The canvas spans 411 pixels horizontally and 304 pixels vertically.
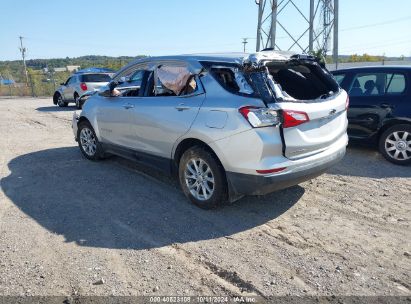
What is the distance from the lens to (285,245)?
361 cm

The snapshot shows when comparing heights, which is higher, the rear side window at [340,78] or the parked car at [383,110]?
the rear side window at [340,78]

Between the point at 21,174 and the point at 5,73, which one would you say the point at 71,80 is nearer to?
the point at 21,174

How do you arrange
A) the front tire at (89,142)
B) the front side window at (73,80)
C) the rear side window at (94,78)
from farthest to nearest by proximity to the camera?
the front side window at (73,80) → the rear side window at (94,78) → the front tire at (89,142)

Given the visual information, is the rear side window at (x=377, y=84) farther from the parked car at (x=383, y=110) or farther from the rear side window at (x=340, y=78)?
the rear side window at (x=340, y=78)

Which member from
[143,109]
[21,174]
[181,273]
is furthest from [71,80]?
[181,273]

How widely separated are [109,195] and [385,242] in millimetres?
3367

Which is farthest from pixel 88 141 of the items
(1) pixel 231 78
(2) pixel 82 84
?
(2) pixel 82 84

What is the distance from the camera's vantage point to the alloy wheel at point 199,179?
430 centimetres

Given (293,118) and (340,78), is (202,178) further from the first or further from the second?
(340,78)

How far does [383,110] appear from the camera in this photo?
626 centimetres

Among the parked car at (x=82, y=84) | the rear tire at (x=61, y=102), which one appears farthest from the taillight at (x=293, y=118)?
the rear tire at (x=61, y=102)

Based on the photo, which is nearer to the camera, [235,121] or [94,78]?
[235,121]

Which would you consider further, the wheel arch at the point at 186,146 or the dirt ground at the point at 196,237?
the wheel arch at the point at 186,146

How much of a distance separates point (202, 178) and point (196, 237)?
81cm
